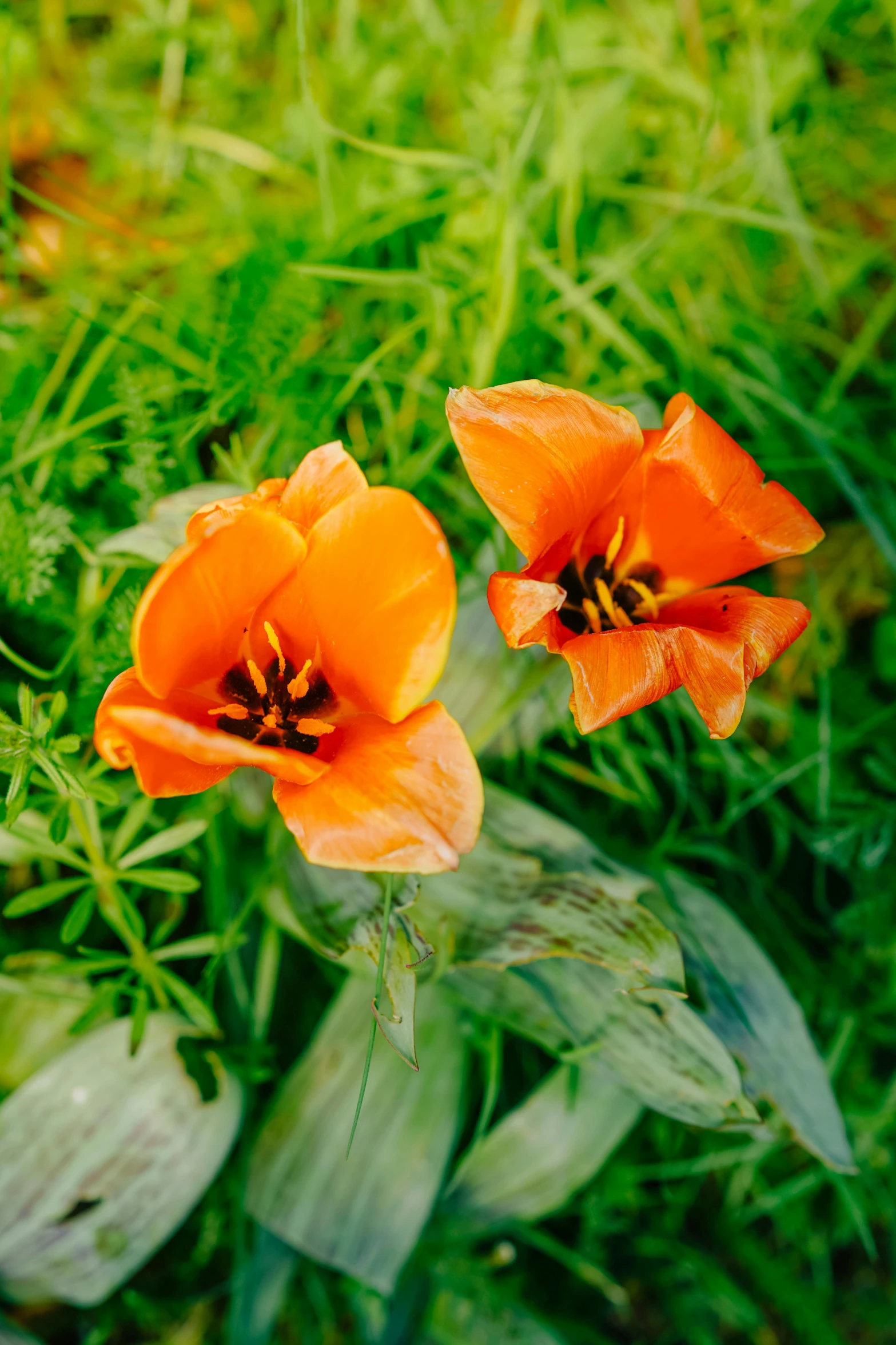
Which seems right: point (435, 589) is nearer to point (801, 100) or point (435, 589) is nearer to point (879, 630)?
point (879, 630)

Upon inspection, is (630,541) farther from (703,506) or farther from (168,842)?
(168,842)

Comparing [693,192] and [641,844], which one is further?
[693,192]

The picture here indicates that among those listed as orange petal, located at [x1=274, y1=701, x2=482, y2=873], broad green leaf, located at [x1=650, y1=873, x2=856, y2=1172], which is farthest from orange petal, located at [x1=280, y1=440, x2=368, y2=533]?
broad green leaf, located at [x1=650, y1=873, x2=856, y2=1172]

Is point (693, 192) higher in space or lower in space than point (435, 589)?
higher

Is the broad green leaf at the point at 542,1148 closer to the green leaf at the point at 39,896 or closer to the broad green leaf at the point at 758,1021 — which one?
the broad green leaf at the point at 758,1021

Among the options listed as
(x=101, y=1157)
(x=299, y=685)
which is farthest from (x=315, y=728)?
(x=101, y=1157)

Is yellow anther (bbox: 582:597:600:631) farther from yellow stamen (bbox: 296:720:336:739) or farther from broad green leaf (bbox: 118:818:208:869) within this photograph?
broad green leaf (bbox: 118:818:208:869)

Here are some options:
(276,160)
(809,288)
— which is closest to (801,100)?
(809,288)

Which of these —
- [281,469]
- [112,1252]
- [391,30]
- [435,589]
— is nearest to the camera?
[435,589]
